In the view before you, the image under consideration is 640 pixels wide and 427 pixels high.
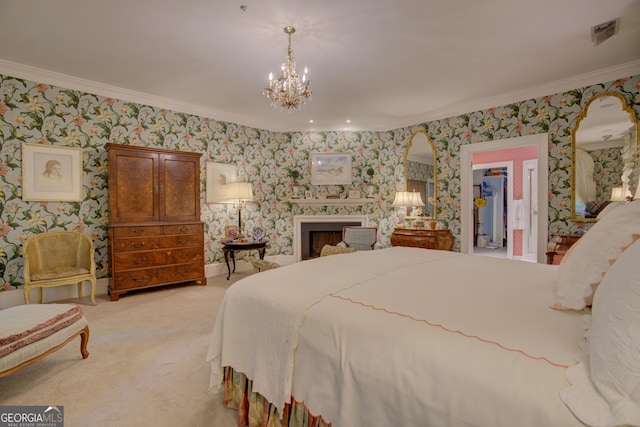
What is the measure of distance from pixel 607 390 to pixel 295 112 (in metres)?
4.83

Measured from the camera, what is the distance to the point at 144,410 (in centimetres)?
170

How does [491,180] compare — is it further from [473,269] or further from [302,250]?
[473,269]

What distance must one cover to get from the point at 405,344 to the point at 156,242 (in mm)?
3845

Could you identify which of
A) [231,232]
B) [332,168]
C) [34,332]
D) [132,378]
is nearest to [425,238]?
[332,168]

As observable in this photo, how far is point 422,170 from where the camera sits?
5.12 meters

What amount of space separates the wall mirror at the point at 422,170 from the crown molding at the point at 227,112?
356 millimetres

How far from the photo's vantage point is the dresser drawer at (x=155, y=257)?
3664mm

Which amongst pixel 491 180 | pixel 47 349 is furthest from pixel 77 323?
pixel 491 180

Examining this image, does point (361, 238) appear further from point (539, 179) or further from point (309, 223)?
point (539, 179)

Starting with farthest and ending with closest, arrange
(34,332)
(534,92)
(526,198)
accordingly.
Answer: (526,198) → (534,92) → (34,332)

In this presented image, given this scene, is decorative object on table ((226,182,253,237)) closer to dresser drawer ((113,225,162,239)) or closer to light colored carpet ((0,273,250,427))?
dresser drawer ((113,225,162,239))

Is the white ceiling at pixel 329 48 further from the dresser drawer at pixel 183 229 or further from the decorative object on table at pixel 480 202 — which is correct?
the decorative object on table at pixel 480 202

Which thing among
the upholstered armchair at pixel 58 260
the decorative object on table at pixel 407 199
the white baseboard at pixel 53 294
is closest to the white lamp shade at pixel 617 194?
the decorative object on table at pixel 407 199

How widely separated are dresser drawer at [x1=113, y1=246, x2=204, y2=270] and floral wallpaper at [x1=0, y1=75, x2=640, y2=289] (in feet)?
1.71
